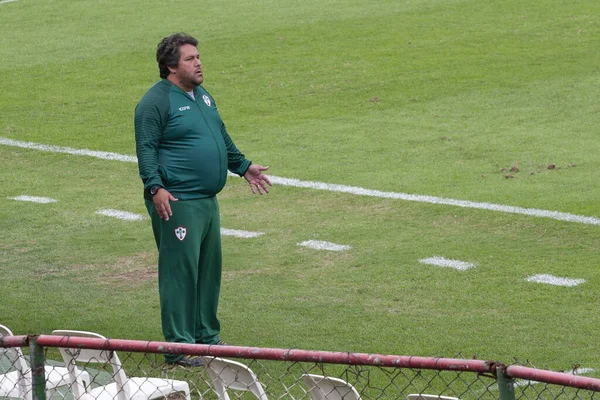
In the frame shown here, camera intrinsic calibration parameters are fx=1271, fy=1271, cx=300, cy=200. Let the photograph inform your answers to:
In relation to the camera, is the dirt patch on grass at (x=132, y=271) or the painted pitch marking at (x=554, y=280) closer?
the painted pitch marking at (x=554, y=280)

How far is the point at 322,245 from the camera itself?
11062 mm

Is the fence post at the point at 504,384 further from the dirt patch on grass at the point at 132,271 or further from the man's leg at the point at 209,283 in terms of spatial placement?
the dirt patch on grass at the point at 132,271

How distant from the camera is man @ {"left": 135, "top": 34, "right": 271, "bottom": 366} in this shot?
762 cm

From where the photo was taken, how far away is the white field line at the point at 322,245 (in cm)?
1092

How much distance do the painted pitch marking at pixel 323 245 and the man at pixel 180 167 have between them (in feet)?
10.3

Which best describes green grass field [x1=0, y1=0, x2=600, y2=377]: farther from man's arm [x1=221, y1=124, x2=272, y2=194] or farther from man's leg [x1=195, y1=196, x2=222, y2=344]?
man's arm [x1=221, y1=124, x2=272, y2=194]

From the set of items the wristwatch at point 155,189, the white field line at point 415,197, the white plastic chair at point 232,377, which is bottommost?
the white field line at point 415,197

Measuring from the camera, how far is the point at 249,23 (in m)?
23.7

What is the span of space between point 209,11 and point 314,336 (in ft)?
57.7

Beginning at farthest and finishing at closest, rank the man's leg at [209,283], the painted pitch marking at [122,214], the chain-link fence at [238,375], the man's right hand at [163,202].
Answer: the painted pitch marking at [122,214] → the man's leg at [209,283] → the man's right hand at [163,202] → the chain-link fence at [238,375]

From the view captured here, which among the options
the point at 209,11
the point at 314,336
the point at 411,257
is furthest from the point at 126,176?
the point at 209,11

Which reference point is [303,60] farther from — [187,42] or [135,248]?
[187,42]

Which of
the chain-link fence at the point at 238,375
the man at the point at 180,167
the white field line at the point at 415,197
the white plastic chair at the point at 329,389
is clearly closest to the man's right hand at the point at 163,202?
the man at the point at 180,167

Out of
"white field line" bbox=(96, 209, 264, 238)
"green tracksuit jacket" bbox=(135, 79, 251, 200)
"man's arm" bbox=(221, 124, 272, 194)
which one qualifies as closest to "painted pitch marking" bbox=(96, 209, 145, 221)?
"white field line" bbox=(96, 209, 264, 238)
